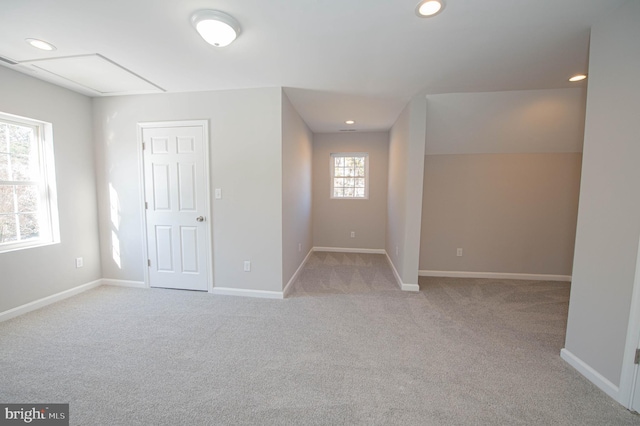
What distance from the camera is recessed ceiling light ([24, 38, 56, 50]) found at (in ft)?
6.30

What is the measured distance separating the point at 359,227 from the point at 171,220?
136 inches

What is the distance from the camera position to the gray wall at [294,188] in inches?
119

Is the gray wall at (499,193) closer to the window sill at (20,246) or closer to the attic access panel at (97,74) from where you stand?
the attic access panel at (97,74)

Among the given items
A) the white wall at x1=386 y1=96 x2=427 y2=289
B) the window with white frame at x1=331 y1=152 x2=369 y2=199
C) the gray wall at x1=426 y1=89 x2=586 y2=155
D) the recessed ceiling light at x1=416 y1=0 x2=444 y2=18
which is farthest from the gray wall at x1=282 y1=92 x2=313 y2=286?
the gray wall at x1=426 y1=89 x2=586 y2=155

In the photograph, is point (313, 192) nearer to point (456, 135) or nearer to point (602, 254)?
point (456, 135)

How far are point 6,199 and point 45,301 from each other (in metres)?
1.17

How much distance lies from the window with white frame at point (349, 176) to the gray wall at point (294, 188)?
2.63 feet

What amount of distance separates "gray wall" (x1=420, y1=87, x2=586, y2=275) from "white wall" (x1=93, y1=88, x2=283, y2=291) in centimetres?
225

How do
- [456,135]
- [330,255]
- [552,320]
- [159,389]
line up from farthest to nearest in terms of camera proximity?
[330,255], [456,135], [552,320], [159,389]

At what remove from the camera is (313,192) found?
5254 millimetres

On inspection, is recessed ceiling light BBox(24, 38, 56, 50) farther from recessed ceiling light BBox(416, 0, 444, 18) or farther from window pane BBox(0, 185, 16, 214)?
recessed ceiling light BBox(416, 0, 444, 18)

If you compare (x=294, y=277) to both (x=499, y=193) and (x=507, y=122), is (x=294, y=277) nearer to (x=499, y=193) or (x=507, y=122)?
(x=499, y=193)

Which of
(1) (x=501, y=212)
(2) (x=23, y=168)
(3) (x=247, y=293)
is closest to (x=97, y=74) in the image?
(2) (x=23, y=168)

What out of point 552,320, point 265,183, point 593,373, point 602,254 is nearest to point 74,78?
point 265,183
